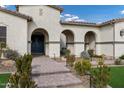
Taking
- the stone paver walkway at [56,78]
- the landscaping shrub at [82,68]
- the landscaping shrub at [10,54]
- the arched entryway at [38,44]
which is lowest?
the stone paver walkway at [56,78]

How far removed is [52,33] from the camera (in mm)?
23234

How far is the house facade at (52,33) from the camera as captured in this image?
18906 millimetres

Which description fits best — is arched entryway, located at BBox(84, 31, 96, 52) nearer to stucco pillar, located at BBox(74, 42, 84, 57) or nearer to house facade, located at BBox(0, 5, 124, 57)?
house facade, located at BBox(0, 5, 124, 57)

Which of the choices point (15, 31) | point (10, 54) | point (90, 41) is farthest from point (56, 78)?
point (90, 41)

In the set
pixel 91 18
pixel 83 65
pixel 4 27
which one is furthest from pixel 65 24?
pixel 83 65

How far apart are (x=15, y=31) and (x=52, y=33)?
5175 millimetres

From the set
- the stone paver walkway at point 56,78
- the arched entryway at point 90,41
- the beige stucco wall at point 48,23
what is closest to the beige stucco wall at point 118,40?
the arched entryway at point 90,41

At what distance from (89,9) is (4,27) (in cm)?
1076

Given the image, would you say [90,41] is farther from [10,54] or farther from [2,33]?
[10,54]

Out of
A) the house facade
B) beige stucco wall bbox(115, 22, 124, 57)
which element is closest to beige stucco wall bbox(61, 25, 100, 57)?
the house facade

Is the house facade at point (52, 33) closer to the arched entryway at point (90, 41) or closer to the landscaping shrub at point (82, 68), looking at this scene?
the arched entryway at point (90, 41)

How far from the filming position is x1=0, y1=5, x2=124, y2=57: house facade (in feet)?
62.0
